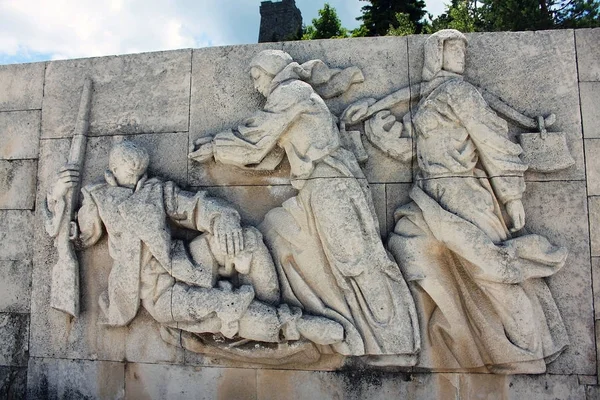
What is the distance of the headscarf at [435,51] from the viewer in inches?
194

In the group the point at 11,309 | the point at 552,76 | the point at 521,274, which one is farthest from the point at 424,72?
the point at 11,309

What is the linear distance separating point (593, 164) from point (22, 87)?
587 cm

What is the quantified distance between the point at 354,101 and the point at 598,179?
235cm

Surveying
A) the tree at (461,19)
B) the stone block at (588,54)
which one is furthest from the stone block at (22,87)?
the tree at (461,19)

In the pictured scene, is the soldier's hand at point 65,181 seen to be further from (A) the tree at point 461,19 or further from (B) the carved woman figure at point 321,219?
(A) the tree at point 461,19

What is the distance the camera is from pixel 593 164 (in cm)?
486

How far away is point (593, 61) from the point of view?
504 cm

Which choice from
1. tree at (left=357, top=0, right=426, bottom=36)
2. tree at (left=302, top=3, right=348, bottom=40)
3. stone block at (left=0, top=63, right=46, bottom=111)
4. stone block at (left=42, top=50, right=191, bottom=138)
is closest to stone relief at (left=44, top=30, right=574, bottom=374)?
stone block at (left=42, top=50, right=191, bottom=138)

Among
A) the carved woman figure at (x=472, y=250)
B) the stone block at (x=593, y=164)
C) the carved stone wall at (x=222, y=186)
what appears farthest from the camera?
the stone block at (x=593, y=164)

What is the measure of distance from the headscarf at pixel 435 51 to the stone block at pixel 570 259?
136 centimetres

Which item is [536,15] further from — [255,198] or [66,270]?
[66,270]

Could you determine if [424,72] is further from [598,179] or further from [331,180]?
[598,179]

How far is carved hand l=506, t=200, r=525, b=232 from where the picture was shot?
464 cm

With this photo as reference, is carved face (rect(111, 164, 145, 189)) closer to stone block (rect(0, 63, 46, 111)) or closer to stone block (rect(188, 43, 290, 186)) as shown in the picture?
stone block (rect(188, 43, 290, 186))
